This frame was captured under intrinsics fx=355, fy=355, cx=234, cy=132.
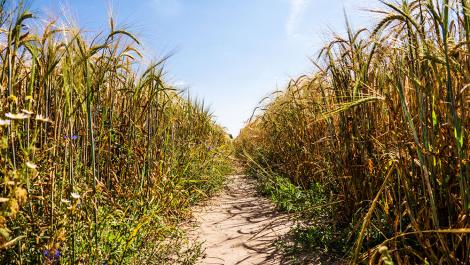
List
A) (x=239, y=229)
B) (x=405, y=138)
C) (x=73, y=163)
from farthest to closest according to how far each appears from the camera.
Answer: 1. (x=239, y=229)
2. (x=73, y=163)
3. (x=405, y=138)

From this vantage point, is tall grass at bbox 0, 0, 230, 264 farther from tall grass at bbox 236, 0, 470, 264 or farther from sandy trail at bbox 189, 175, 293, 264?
tall grass at bbox 236, 0, 470, 264

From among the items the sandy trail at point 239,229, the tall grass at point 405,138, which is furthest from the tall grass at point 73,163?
the tall grass at point 405,138

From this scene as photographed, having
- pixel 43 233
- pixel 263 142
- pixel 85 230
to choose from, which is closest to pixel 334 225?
pixel 85 230

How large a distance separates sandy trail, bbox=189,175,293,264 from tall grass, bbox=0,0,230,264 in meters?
0.30

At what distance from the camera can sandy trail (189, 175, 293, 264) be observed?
277 centimetres

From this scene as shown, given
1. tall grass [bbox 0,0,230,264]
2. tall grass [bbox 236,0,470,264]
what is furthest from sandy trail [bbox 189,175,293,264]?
tall grass [bbox 236,0,470,264]

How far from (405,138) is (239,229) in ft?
6.65

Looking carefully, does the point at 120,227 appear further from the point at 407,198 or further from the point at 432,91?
the point at 432,91

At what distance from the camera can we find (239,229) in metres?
3.60

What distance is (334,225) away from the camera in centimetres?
270

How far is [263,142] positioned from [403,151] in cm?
585

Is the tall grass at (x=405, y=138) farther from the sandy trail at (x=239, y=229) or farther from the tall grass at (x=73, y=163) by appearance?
the tall grass at (x=73, y=163)

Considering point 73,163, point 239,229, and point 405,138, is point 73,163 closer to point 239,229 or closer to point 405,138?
point 239,229

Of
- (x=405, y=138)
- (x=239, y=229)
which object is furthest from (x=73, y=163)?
(x=405, y=138)
